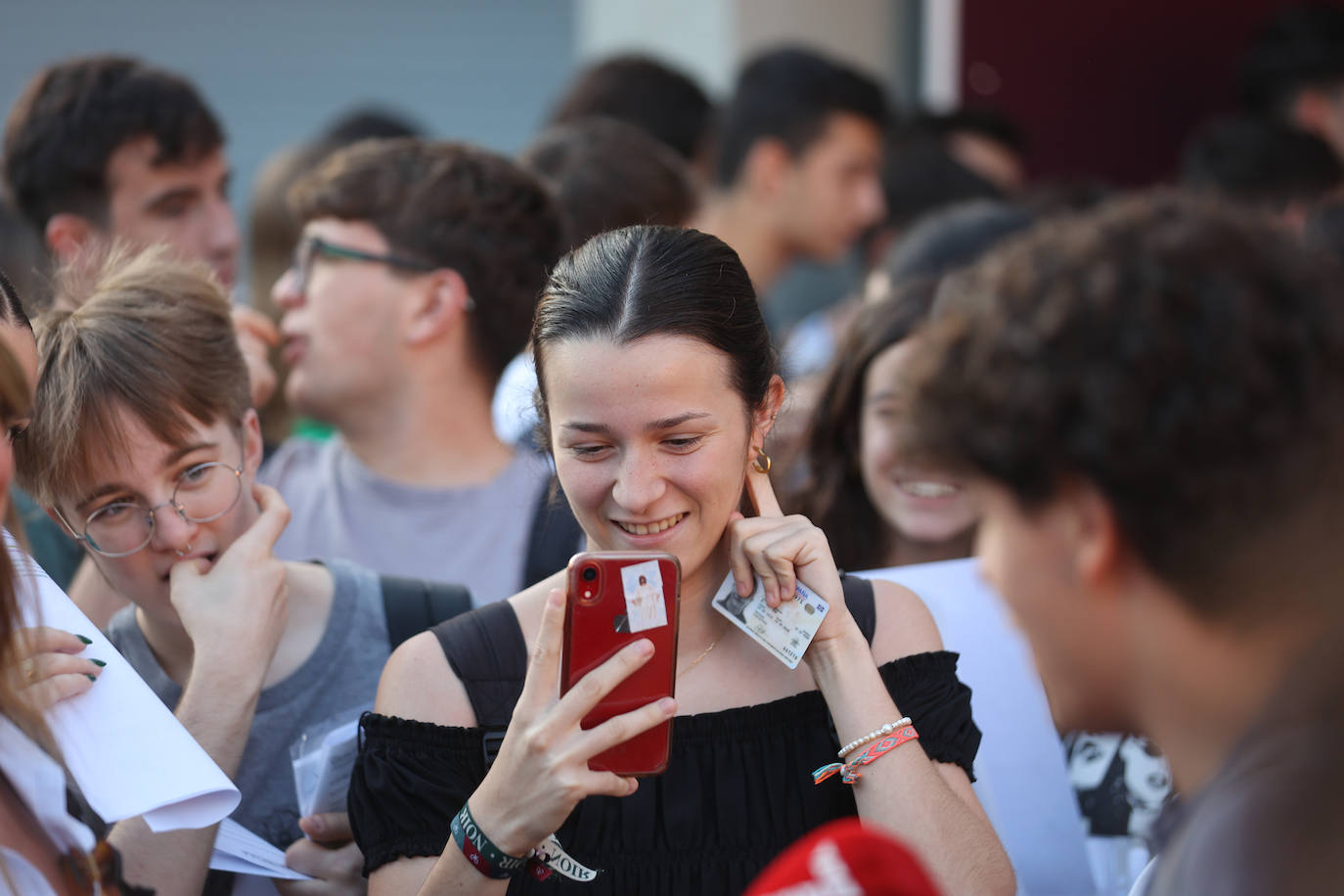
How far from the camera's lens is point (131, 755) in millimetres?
1781

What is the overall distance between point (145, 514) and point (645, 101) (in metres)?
3.59

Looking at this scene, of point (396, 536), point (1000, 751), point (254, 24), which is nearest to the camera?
point (1000, 751)

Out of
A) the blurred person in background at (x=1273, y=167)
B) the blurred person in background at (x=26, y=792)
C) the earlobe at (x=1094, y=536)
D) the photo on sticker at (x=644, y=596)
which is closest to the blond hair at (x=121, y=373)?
the blurred person in background at (x=26, y=792)

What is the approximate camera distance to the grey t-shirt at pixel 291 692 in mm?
2295

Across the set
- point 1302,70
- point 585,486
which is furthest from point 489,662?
point 1302,70

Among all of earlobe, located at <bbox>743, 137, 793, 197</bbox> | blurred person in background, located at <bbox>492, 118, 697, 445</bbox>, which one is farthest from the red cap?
earlobe, located at <bbox>743, 137, 793, 197</bbox>

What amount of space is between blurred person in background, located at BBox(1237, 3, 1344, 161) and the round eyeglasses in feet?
17.6

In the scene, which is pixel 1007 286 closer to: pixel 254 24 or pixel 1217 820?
pixel 1217 820

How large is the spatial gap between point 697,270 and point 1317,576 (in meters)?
1.12

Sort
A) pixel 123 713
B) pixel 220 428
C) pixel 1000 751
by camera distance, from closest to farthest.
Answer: pixel 123 713, pixel 220 428, pixel 1000 751

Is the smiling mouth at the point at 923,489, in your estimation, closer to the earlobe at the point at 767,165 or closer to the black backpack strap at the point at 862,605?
the black backpack strap at the point at 862,605

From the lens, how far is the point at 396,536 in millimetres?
3191

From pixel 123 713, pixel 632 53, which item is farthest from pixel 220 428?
pixel 632 53

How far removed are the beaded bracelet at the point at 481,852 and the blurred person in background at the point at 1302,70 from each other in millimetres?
5520
